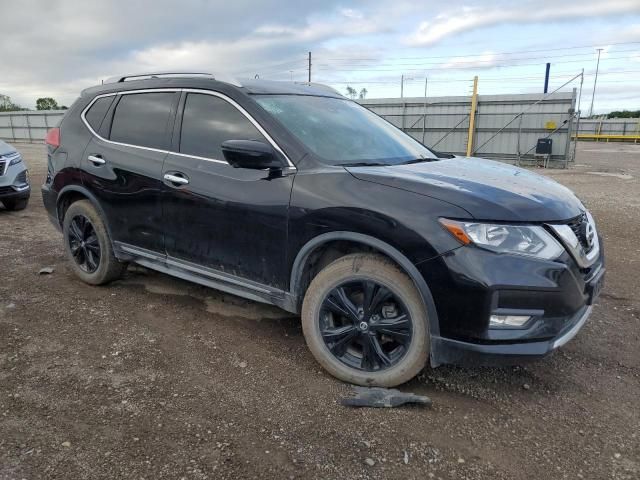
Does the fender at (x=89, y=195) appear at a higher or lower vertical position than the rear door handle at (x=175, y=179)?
lower

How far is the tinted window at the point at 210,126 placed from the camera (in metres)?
3.34

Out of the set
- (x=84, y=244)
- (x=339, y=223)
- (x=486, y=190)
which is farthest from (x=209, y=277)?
(x=486, y=190)

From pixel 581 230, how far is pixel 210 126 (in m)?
2.51

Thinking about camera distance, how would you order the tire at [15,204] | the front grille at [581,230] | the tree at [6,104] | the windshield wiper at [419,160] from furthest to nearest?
the tree at [6,104]
the tire at [15,204]
the windshield wiper at [419,160]
the front grille at [581,230]

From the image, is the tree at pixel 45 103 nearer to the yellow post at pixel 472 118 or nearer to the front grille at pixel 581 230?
the yellow post at pixel 472 118

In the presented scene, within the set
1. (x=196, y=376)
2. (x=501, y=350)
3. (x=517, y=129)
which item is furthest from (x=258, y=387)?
(x=517, y=129)

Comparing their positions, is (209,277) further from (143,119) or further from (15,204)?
(15,204)

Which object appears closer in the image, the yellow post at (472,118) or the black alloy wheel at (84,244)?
the black alloy wheel at (84,244)

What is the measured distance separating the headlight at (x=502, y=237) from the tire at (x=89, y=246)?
3.07 m

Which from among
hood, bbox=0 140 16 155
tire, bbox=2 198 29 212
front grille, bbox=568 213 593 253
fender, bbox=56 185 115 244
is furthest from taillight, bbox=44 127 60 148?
front grille, bbox=568 213 593 253

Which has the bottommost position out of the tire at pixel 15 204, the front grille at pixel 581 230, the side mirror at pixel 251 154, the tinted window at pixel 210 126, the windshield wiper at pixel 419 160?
the tire at pixel 15 204

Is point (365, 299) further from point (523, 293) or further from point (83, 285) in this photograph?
point (83, 285)

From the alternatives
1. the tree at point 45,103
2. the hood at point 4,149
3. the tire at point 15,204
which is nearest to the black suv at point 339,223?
the hood at point 4,149

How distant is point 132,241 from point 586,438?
3.40m
